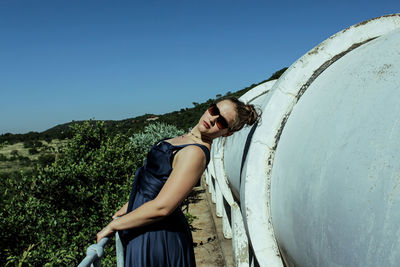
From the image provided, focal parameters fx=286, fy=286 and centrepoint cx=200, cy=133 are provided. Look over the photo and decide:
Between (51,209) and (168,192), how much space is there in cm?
289

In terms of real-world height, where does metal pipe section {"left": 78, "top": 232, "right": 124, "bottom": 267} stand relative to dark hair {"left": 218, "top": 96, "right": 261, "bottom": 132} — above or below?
below

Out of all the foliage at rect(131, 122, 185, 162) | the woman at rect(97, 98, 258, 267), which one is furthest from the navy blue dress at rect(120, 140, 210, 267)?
the foliage at rect(131, 122, 185, 162)

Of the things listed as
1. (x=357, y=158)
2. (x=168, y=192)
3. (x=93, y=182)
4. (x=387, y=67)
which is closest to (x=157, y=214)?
(x=168, y=192)

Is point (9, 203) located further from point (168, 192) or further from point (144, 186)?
point (168, 192)

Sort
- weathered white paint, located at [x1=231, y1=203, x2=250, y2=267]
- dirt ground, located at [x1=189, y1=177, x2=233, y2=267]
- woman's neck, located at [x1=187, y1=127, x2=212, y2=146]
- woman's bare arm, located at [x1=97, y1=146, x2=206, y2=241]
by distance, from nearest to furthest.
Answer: woman's bare arm, located at [x1=97, y1=146, x2=206, y2=241]
woman's neck, located at [x1=187, y1=127, x2=212, y2=146]
weathered white paint, located at [x1=231, y1=203, x2=250, y2=267]
dirt ground, located at [x1=189, y1=177, x2=233, y2=267]

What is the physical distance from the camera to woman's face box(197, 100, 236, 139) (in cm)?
171

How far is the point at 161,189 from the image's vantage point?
5.24ft

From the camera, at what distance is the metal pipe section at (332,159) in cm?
76

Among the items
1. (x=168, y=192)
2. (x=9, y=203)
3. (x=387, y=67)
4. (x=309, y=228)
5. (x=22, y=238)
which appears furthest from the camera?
(x=9, y=203)

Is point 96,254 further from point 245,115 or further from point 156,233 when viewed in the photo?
point 245,115

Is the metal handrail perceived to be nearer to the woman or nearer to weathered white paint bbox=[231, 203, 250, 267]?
the woman

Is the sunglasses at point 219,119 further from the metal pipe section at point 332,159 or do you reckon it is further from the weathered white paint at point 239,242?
the weathered white paint at point 239,242

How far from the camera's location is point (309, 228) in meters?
1.06

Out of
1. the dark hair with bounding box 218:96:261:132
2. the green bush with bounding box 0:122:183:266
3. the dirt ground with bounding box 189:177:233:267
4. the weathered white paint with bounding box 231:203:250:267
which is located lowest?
the dirt ground with bounding box 189:177:233:267
